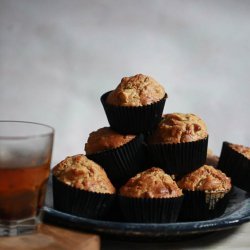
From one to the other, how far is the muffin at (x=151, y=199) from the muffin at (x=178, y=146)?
99 mm

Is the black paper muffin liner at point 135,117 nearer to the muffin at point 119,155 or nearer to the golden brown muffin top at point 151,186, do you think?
the muffin at point 119,155

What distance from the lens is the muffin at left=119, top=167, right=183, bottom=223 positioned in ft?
4.54

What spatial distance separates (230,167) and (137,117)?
1.10 ft

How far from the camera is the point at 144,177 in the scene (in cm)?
144

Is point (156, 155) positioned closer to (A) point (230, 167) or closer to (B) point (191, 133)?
(B) point (191, 133)

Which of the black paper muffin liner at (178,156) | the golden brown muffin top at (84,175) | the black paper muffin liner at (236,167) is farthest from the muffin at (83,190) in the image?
the black paper muffin liner at (236,167)

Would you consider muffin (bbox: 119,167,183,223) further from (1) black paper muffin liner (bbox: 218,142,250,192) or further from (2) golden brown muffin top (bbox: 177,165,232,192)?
(1) black paper muffin liner (bbox: 218,142,250,192)

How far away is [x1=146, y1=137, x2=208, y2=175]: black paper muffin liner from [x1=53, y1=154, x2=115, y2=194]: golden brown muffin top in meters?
0.14

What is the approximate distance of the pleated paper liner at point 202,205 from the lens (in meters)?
1.47

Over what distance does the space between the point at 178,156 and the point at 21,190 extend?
48 centimetres

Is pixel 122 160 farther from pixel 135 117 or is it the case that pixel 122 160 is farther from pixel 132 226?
pixel 132 226

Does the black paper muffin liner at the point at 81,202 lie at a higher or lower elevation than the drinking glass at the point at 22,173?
lower

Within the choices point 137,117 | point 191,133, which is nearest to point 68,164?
point 137,117

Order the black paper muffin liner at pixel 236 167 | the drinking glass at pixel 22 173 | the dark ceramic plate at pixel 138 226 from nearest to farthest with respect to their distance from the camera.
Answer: the drinking glass at pixel 22 173, the dark ceramic plate at pixel 138 226, the black paper muffin liner at pixel 236 167
